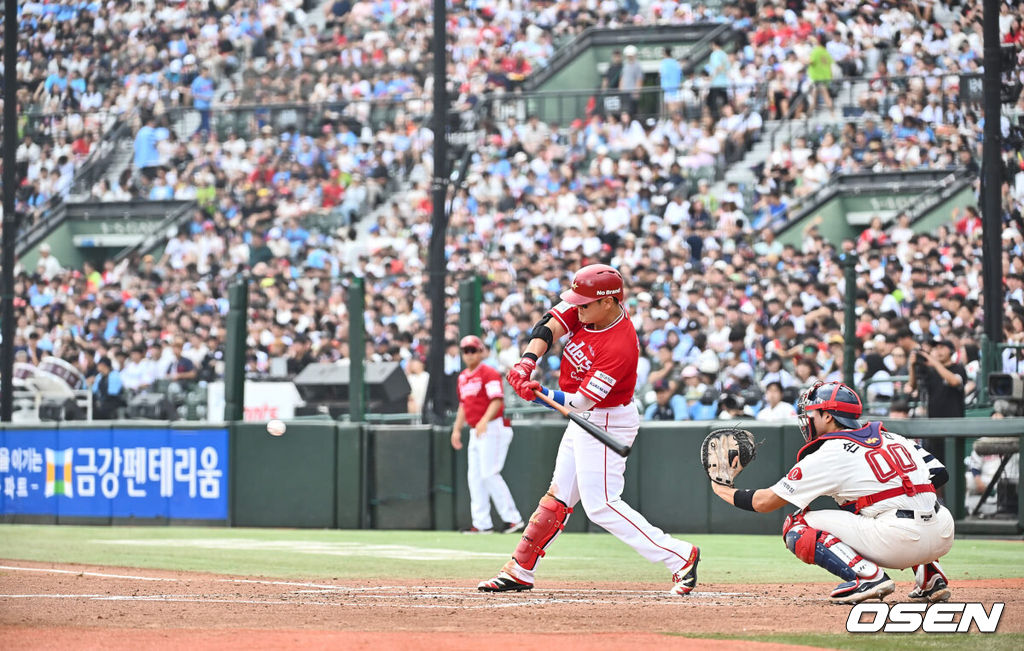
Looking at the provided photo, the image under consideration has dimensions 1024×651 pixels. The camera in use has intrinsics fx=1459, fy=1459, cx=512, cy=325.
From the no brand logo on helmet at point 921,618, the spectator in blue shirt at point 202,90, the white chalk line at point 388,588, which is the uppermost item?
the spectator in blue shirt at point 202,90

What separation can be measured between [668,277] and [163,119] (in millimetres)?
14037

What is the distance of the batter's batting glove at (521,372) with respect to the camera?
27.1 feet

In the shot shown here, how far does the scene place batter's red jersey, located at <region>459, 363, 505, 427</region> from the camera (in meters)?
15.3

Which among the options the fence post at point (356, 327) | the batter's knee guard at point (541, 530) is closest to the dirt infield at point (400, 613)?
the batter's knee guard at point (541, 530)

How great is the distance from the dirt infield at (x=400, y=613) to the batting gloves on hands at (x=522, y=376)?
1200 mm

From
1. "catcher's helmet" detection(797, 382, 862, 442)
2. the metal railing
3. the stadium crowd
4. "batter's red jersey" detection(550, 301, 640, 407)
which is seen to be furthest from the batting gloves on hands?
the metal railing

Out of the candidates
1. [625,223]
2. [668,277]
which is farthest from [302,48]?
[668,277]

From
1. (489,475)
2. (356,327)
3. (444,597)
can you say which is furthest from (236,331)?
(444,597)

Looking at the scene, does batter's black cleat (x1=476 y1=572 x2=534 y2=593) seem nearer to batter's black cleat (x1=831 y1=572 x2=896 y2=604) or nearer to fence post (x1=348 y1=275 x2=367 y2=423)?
batter's black cleat (x1=831 y1=572 x2=896 y2=604)

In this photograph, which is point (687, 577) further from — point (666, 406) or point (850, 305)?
point (666, 406)

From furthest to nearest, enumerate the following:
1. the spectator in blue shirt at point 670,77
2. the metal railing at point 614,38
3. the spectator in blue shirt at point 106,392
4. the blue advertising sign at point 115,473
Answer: the metal railing at point 614,38, the spectator in blue shirt at point 670,77, the spectator in blue shirt at point 106,392, the blue advertising sign at point 115,473

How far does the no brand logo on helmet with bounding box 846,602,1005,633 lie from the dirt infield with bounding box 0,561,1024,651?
0.31 feet

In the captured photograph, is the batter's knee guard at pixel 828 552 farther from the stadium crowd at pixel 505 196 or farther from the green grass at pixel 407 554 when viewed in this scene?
the stadium crowd at pixel 505 196

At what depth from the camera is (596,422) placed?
8695 mm
